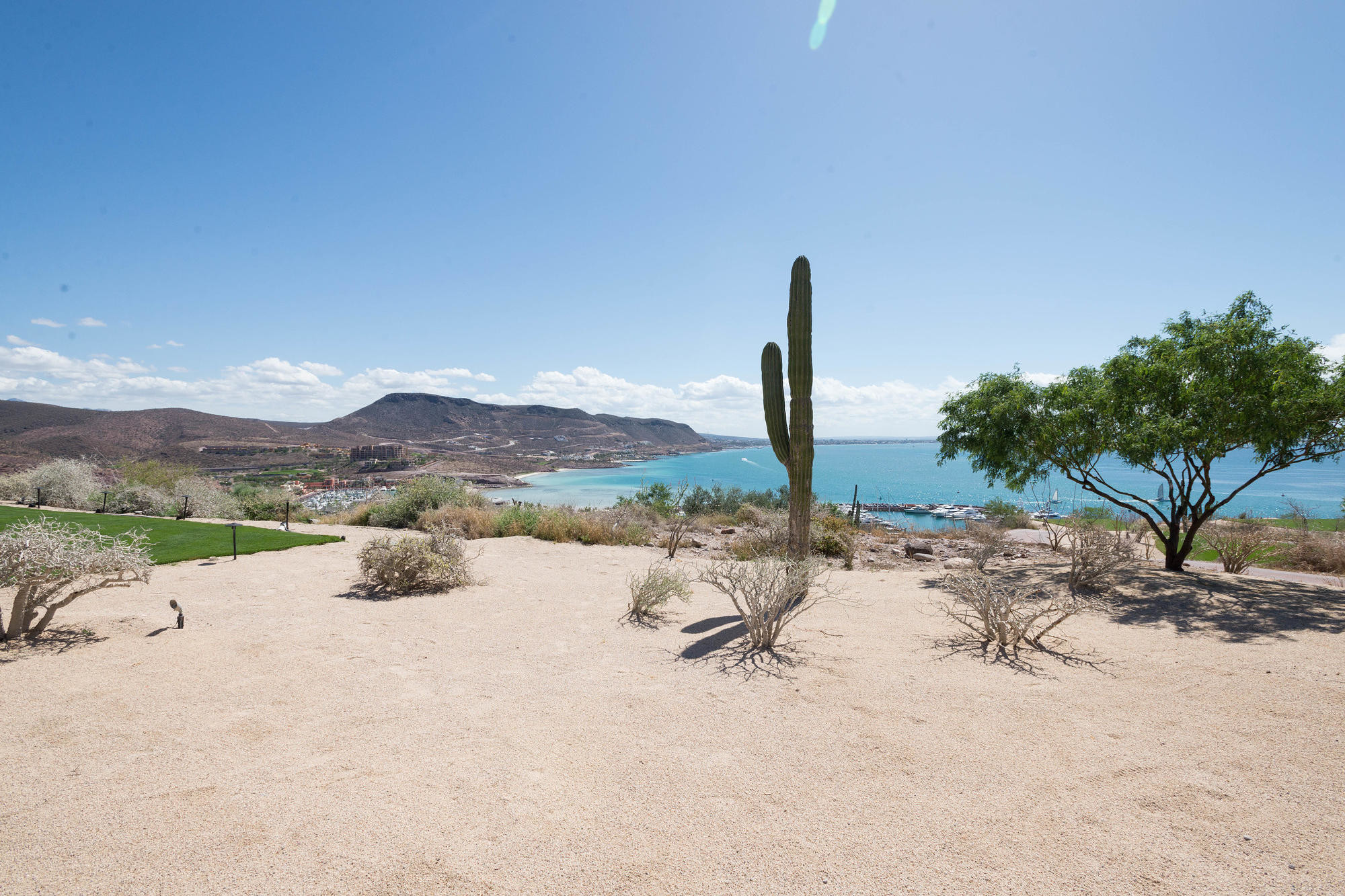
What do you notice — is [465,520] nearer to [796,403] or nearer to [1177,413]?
[796,403]

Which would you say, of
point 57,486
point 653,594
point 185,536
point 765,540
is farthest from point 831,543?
point 57,486

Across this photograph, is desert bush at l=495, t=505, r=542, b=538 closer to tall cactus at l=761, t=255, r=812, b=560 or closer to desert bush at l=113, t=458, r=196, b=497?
tall cactus at l=761, t=255, r=812, b=560

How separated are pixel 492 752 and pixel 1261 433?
10.7 m

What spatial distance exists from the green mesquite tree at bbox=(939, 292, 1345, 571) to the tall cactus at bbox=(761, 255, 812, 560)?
3762 mm

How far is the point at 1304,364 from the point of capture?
776cm

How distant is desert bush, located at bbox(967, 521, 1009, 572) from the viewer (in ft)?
41.3

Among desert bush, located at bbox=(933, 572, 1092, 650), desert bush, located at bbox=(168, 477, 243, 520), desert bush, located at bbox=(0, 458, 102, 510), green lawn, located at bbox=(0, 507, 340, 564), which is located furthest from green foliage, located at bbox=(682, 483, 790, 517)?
desert bush, located at bbox=(0, 458, 102, 510)

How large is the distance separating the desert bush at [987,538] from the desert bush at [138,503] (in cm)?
2121

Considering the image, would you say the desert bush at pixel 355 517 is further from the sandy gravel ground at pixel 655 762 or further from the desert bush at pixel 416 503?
the sandy gravel ground at pixel 655 762

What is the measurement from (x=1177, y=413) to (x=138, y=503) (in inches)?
974

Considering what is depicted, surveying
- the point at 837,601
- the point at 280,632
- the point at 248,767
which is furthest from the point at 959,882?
the point at 280,632

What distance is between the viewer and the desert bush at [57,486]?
16.5 metres

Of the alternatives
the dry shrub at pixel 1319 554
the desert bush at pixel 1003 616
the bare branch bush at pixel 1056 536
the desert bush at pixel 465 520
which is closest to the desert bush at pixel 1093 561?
the bare branch bush at pixel 1056 536

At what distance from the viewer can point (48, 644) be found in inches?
199
